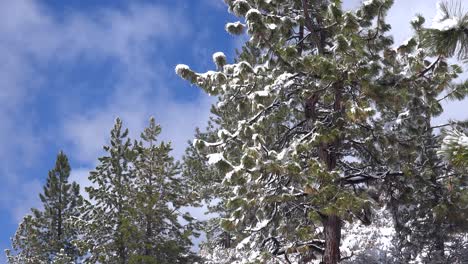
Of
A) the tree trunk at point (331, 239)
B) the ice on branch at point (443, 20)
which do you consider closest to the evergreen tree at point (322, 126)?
the tree trunk at point (331, 239)

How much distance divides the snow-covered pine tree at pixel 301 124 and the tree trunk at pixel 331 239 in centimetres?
2

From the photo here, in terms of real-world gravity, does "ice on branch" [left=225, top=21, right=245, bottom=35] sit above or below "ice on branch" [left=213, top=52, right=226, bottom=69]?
above

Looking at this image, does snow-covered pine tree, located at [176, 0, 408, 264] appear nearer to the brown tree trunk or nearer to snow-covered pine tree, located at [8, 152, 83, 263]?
the brown tree trunk

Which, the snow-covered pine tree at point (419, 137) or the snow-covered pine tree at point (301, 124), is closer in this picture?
the snow-covered pine tree at point (301, 124)

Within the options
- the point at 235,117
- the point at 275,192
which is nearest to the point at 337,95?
the point at 275,192

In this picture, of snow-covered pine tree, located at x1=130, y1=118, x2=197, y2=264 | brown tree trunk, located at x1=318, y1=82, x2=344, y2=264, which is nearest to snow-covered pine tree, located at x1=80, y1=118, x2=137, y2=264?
snow-covered pine tree, located at x1=130, y1=118, x2=197, y2=264

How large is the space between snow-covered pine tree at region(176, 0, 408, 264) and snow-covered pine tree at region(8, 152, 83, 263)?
18.0 metres

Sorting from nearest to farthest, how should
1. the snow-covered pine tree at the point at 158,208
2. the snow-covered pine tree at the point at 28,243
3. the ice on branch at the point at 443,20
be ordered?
1. the ice on branch at the point at 443,20
2. the snow-covered pine tree at the point at 158,208
3. the snow-covered pine tree at the point at 28,243

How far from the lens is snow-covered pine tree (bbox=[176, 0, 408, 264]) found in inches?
381

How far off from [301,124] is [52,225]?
2254 centimetres

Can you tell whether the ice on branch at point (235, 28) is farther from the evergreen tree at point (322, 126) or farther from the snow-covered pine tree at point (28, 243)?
the snow-covered pine tree at point (28, 243)

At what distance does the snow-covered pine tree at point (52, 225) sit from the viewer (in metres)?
27.5

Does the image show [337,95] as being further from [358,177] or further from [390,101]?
[358,177]

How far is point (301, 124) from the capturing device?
12.2 metres
